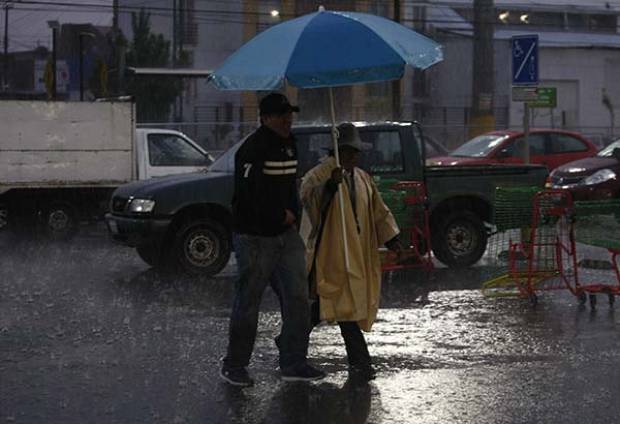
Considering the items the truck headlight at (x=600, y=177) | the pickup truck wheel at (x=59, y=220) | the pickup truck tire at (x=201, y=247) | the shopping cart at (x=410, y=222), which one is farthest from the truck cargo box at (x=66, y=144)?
the truck headlight at (x=600, y=177)

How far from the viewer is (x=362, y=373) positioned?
815 centimetres

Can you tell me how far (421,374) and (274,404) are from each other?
1309mm

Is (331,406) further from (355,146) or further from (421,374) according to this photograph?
(355,146)

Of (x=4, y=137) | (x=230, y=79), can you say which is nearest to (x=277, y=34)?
(x=230, y=79)

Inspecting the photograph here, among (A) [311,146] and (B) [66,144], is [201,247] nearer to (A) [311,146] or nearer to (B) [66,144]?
(A) [311,146]

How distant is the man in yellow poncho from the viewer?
8008 millimetres

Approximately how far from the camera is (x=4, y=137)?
1844 cm

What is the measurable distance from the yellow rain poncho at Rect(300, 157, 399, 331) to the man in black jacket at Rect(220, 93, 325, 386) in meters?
0.22

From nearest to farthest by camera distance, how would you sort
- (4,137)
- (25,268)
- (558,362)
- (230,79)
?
(230,79), (558,362), (25,268), (4,137)

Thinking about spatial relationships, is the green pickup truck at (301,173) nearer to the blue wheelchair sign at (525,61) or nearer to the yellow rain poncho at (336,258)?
the blue wheelchair sign at (525,61)

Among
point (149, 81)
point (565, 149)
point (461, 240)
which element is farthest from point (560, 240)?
point (149, 81)

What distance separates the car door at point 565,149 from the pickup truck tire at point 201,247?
35.6 feet

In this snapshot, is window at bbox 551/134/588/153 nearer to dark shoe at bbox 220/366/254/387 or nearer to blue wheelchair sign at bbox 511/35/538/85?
blue wheelchair sign at bbox 511/35/538/85

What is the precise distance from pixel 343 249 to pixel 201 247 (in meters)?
5.81
